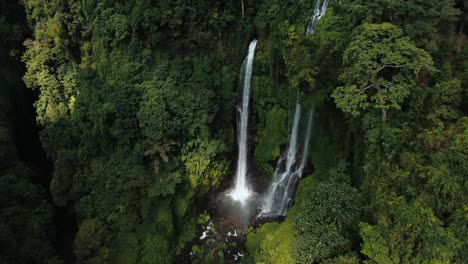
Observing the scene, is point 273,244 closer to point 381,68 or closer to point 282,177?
point 282,177

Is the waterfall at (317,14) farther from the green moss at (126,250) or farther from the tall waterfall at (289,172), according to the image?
the green moss at (126,250)

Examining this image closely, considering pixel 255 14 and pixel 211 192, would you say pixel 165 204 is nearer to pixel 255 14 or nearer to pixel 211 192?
pixel 211 192

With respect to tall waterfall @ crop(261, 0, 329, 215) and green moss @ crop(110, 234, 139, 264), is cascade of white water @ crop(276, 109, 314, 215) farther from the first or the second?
green moss @ crop(110, 234, 139, 264)

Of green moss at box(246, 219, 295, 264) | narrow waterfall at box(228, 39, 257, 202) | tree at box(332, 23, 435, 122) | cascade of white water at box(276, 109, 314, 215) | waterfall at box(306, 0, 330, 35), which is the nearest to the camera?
tree at box(332, 23, 435, 122)

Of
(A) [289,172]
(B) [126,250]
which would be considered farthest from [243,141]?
(B) [126,250]

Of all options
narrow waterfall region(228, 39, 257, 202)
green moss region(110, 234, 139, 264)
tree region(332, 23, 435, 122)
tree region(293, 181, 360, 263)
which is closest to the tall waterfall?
narrow waterfall region(228, 39, 257, 202)

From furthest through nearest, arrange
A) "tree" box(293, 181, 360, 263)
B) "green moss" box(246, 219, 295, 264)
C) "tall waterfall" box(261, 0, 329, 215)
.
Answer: "tall waterfall" box(261, 0, 329, 215)
"green moss" box(246, 219, 295, 264)
"tree" box(293, 181, 360, 263)
